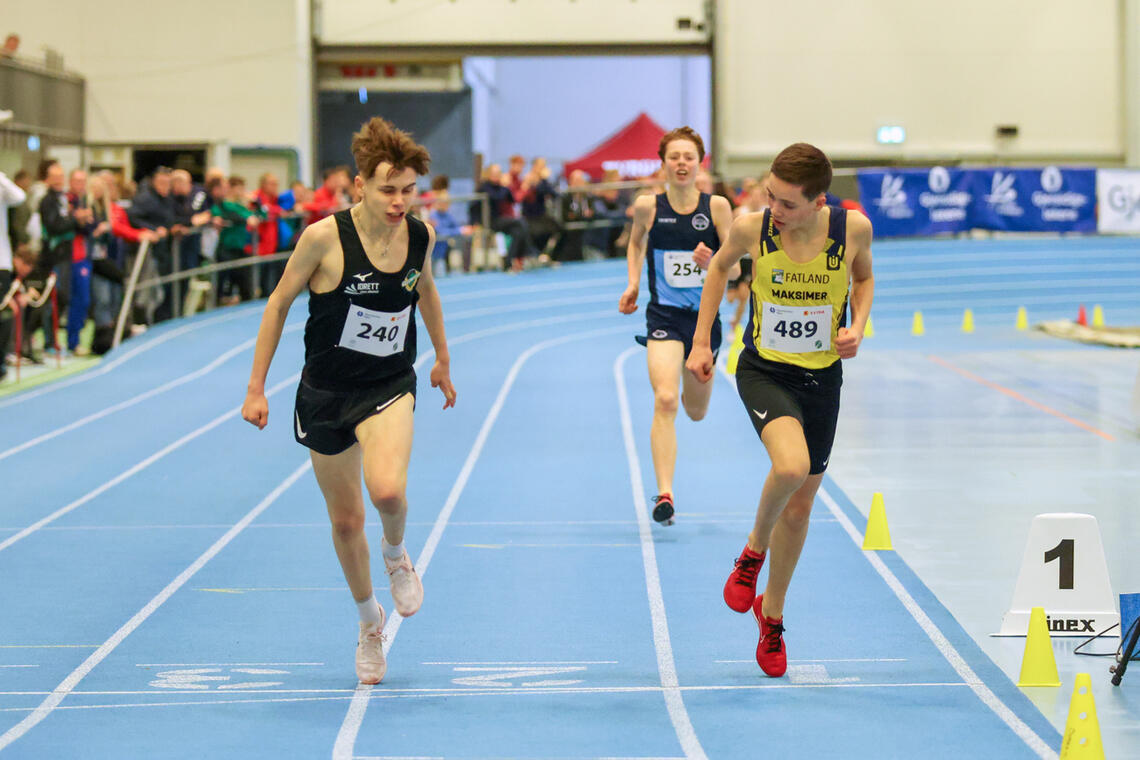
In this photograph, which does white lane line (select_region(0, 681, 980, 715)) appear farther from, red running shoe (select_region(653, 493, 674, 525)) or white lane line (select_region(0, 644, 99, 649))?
red running shoe (select_region(653, 493, 674, 525))

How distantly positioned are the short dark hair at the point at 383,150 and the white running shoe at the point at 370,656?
158 centimetres

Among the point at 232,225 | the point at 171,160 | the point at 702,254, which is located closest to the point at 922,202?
the point at 232,225

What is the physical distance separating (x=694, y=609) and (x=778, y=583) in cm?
121

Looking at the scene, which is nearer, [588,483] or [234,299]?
[588,483]

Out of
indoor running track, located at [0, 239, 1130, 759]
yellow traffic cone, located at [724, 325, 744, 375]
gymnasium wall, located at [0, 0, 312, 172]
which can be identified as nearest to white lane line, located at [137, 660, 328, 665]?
indoor running track, located at [0, 239, 1130, 759]

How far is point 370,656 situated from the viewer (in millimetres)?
5695

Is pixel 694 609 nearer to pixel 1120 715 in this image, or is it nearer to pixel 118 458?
pixel 1120 715

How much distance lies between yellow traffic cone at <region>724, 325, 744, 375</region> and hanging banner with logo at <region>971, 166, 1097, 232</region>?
9.97 metres

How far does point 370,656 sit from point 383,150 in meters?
1.80

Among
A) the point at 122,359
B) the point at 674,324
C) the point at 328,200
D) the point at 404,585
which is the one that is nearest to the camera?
the point at 404,585

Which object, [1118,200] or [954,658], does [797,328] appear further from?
[1118,200]

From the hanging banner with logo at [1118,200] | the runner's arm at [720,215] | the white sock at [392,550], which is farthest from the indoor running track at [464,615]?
the hanging banner with logo at [1118,200]

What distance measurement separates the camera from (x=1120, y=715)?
5168mm

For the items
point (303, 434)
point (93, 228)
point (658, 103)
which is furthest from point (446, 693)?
point (658, 103)
